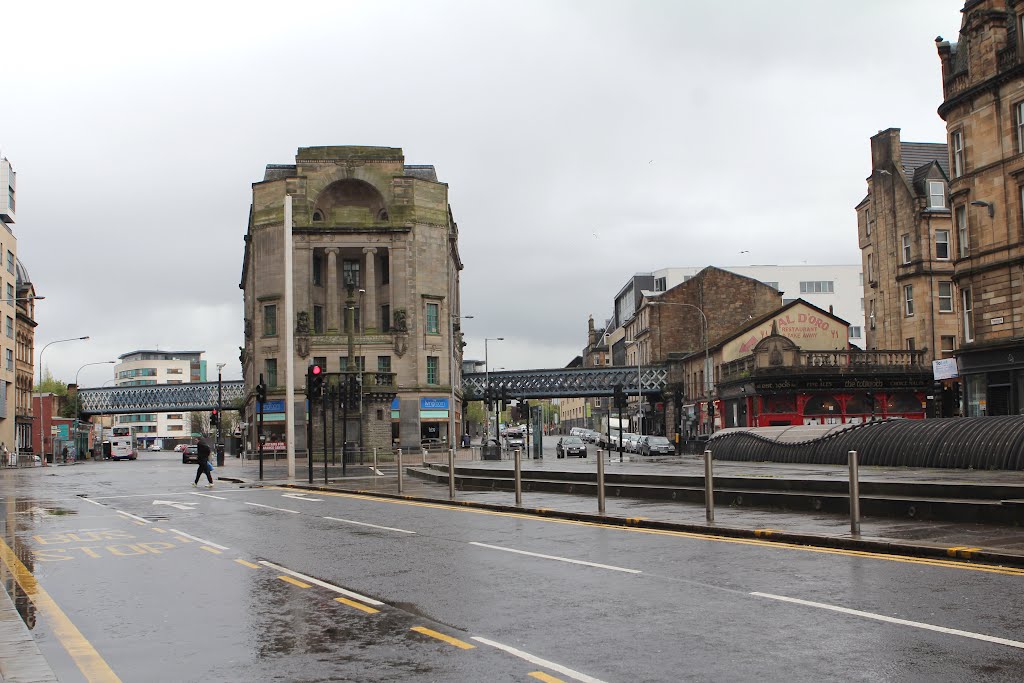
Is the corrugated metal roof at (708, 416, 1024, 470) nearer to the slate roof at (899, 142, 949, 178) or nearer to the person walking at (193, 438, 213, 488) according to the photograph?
the person walking at (193, 438, 213, 488)

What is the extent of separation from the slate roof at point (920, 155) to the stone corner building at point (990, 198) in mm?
25057

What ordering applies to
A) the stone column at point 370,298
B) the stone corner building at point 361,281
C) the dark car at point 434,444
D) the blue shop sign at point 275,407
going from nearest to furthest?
the dark car at point 434,444 → the blue shop sign at point 275,407 → the stone corner building at point 361,281 → the stone column at point 370,298

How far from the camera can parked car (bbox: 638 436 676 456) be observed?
59.1 m

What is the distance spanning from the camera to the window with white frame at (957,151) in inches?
1604

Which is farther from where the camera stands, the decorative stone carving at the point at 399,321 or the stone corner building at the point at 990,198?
the decorative stone carving at the point at 399,321

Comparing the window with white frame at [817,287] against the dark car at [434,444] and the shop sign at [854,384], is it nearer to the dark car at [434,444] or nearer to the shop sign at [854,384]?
the shop sign at [854,384]

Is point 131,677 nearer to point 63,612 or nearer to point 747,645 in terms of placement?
point 63,612

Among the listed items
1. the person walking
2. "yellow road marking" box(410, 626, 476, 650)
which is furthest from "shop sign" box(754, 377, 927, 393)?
"yellow road marking" box(410, 626, 476, 650)

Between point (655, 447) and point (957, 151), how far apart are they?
2553 centimetres

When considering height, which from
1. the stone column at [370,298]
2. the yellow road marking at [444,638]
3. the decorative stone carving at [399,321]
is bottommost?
the yellow road marking at [444,638]

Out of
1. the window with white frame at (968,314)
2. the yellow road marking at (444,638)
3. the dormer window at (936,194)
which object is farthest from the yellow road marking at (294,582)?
the dormer window at (936,194)

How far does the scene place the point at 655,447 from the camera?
59.3m

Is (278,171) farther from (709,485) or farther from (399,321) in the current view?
(709,485)

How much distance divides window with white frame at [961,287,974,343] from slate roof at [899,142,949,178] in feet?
84.7
